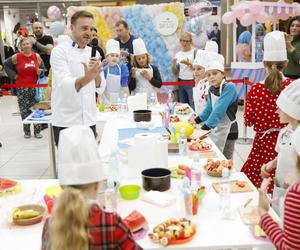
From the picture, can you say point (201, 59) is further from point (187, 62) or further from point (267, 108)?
point (187, 62)

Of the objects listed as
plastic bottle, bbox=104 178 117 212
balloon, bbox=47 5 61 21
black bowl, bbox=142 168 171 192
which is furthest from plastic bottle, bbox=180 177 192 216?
balloon, bbox=47 5 61 21

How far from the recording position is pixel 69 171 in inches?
56.1

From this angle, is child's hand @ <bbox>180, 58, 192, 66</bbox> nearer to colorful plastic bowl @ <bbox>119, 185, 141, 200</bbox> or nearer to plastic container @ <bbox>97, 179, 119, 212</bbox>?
colorful plastic bowl @ <bbox>119, 185, 141, 200</bbox>

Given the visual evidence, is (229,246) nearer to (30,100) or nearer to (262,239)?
(262,239)

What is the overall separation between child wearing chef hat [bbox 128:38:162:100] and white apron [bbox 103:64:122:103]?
0.58 feet

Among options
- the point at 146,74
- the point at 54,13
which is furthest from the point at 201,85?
the point at 54,13

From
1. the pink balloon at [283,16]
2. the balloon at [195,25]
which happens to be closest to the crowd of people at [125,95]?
the pink balloon at [283,16]

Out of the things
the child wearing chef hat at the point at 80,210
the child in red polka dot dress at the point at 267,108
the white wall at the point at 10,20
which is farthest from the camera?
the white wall at the point at 10,20

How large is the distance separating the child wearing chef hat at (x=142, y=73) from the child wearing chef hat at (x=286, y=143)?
8.94 feet

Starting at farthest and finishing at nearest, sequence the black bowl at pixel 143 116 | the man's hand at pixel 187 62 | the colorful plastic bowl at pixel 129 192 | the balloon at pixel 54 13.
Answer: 1. the balloon at pixel 54 13
2. the man's hand at pixel 187 62
3. the black bowl at pixel 143 116
4. the colorful plastic bowl at pixel 129 192

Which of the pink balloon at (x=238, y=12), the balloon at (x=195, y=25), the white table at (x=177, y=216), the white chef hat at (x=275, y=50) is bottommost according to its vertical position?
the white table at (x=177, y=216)

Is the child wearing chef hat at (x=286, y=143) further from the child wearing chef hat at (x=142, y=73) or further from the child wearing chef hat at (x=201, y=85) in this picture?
the child wearing chef hat at (x=142, y=73)

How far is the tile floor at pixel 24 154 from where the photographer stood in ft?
16.8

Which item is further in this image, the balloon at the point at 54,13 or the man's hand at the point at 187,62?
the balloon at the point at 54,13
